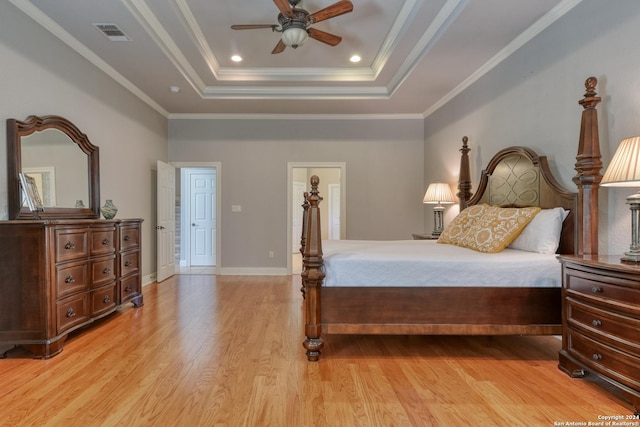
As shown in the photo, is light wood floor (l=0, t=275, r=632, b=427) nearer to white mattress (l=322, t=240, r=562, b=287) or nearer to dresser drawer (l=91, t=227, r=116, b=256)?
white mattress (l=322, t=240, r=562, b=287)

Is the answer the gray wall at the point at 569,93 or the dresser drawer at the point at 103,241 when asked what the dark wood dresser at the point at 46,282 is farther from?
the gray wall at the point at 569,93

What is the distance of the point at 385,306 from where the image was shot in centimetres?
229

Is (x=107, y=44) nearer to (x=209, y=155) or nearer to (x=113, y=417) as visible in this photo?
(x=209, y=155)

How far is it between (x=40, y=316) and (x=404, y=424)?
8.36 ft

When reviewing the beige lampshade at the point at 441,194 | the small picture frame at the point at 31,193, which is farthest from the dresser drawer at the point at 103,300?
the beige lampshade at the point at 441,194

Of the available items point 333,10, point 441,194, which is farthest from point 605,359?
point 333,10

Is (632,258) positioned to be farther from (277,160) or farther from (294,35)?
(277,160)

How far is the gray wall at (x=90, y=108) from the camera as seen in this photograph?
2.53 meters

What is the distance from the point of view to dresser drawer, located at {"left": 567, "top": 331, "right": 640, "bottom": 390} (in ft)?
5.34

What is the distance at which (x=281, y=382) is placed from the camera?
199cm

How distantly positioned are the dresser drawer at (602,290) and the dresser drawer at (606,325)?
0.05 metres

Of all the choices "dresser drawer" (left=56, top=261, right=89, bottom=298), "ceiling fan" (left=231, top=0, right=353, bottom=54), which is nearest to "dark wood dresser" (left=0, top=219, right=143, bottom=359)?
"dresser drawer" (left=56, top=261, right=89, bottom=298)

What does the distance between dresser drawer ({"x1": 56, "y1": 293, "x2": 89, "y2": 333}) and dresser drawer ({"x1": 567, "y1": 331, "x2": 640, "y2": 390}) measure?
11.6 ft

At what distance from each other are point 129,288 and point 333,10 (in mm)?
3362
